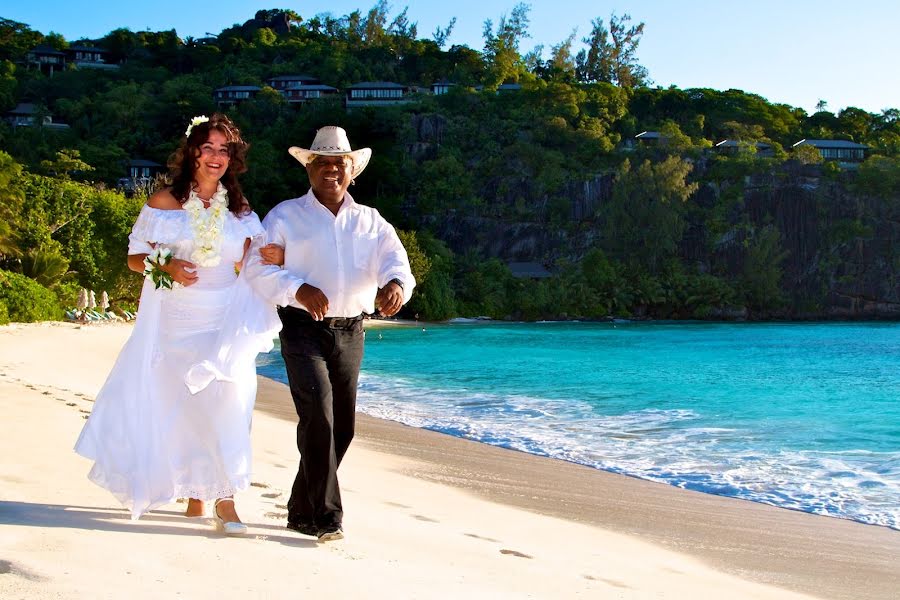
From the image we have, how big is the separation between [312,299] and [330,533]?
3.46ft

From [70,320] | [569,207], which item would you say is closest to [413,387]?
[70,320]

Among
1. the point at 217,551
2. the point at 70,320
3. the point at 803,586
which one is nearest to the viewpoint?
the point at 217,551

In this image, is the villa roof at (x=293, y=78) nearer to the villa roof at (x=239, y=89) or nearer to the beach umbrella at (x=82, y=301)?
the villa roof at (x=239, y=89)

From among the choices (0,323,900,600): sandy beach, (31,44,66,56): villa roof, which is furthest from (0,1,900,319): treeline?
(0,323,900,600): sandy beach

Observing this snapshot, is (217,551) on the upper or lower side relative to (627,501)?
upper

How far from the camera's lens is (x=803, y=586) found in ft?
15.2

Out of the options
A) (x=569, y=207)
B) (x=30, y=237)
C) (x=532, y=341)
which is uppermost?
(x=569, y=207)

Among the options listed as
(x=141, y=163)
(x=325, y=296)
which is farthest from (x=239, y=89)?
(x=325, y=296)

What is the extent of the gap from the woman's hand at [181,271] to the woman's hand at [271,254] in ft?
1.05

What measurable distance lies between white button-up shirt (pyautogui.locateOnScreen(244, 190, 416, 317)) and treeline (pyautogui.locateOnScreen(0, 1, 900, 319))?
148ft

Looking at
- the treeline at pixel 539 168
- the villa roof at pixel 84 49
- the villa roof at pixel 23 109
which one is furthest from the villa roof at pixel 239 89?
the villa roof at pixel 84 49

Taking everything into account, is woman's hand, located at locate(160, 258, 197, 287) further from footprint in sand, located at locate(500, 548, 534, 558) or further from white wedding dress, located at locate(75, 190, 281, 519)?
footprint in sand, located at locate(500, 548, 534, 558)

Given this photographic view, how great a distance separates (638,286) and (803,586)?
5929cm

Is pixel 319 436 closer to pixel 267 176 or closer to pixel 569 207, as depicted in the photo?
pixel 267 176
